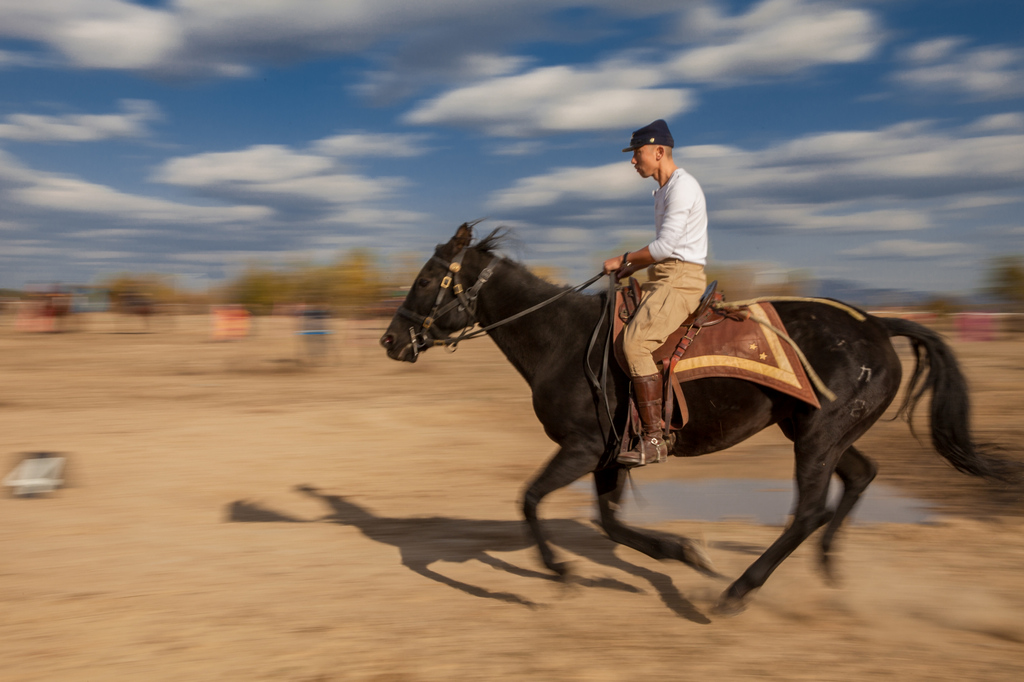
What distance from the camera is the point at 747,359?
5227 mm

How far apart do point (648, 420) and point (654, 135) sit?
78.2 inches

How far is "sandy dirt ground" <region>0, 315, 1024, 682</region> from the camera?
14.7ft

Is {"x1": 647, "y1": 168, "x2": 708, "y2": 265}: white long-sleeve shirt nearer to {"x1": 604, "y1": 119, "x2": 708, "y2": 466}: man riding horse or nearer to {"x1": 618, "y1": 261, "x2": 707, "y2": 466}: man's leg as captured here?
{"x1": 604, "y1": 119, "x2": 708, "y2": 466}: man riding horse

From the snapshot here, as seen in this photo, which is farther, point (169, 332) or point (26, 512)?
point (169, 332)

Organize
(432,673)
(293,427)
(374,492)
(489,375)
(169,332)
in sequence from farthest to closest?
(169,332) → (489,375) → (293,427) → (374,492) → (432,673)

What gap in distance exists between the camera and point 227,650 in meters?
4.62

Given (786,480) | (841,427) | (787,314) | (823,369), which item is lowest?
(786,480)

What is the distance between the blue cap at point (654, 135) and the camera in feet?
17.6

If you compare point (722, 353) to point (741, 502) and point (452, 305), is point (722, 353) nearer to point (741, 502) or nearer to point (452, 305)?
point (452, 305)

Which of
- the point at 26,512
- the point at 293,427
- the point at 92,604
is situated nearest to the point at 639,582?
the point at 92,604

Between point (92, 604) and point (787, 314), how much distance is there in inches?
211

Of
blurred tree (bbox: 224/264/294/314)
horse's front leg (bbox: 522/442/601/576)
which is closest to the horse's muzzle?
horse's front leg (bbox: 522/442/601/576)

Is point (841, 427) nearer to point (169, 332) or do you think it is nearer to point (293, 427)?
point (293, 427)

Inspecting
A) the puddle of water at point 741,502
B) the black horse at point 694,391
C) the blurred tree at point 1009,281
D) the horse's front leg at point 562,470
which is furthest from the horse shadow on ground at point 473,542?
the blurred tree at point 1009,281
